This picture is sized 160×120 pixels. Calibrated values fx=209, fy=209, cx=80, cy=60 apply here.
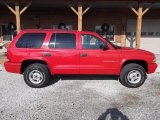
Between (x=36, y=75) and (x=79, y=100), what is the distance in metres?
1.90

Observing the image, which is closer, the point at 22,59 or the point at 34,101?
the point at 34,101

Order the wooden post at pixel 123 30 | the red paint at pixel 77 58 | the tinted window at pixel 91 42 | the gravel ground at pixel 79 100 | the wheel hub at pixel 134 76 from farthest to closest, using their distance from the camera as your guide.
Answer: the wooden post at pixel 123 30 < the wheel hub at pixel 134 76 < the tinted window at pixel 91 42 < the red paint at pixel 77 58 < the gravel ground at pixel 79 100

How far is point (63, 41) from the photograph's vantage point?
7023mm

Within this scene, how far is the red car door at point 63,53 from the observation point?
694 centimetres

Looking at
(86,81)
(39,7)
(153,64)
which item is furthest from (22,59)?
(39,7)

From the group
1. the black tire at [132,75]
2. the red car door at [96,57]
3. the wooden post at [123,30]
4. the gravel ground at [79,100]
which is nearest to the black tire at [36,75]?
the gravel ground at [79,100]

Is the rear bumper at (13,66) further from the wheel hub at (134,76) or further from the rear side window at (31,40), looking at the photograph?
the wheel hub at (134,76)

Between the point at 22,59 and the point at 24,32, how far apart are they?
907 mm

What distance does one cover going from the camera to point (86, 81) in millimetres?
7883

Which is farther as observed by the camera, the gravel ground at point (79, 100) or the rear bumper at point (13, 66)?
the rear bumper at point (13, 66)

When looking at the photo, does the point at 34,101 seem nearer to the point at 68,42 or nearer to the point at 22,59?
the point at 22,59

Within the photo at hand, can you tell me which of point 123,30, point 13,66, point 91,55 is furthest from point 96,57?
point 123,30

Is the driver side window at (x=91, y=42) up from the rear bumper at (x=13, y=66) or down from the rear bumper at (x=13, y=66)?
up

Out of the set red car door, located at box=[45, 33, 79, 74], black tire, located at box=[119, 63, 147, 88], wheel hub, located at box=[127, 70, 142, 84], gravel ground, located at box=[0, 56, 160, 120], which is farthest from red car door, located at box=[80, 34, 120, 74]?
gravel ground, located at box=[0, 56, 160, 120]
